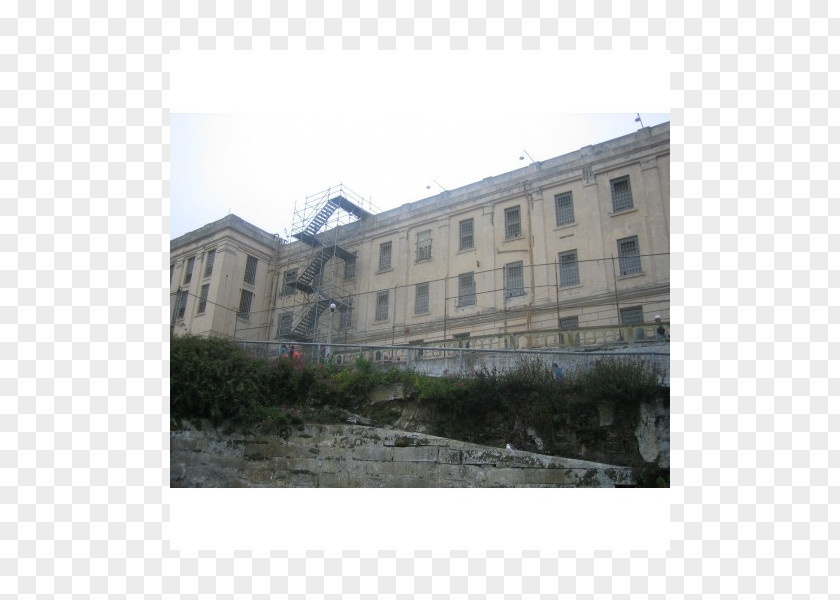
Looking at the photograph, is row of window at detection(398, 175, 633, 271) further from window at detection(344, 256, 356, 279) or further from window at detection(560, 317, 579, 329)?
window at detection(560, 317, 579, 329)

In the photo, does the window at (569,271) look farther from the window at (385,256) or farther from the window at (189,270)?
the window at (189,270)

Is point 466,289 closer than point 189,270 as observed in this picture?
Yes

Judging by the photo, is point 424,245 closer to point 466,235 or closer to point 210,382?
point 466,235

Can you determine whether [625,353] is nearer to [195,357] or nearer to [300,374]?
[300,374]

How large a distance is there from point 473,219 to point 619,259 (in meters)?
6.42

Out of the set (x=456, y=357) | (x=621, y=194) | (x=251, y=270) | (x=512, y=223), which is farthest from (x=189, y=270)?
(x=621, y=194)

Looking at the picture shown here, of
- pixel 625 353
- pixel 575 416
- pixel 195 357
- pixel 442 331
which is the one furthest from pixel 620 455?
pixel 442 331

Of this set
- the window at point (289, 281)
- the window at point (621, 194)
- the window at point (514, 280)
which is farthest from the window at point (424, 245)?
the window at point (621, 194)

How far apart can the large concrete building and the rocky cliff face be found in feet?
21.9

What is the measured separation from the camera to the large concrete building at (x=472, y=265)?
19828mm

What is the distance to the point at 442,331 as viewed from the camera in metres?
23.0

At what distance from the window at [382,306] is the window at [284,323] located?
4.37m

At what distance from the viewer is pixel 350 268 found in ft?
88.5

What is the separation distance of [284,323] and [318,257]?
3583mm
